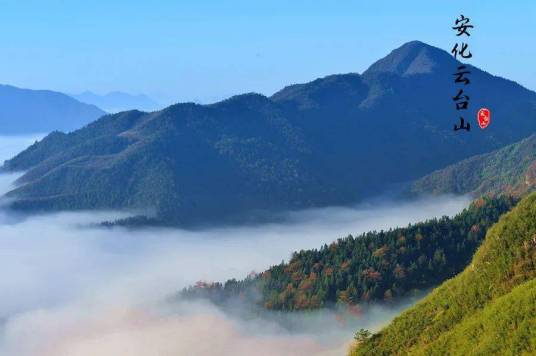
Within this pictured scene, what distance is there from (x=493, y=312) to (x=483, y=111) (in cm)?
3751

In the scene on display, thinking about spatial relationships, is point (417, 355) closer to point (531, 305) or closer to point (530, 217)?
point (531, 305)

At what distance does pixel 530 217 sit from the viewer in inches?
4953

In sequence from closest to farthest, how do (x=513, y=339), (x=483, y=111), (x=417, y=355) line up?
(x=513, y=339), (x=417, y=355), (x=483, y=111)

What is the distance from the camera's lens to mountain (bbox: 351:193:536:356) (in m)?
92.7

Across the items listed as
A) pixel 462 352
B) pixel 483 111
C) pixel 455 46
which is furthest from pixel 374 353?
pixel 455 46

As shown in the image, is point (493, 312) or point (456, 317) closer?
point (493, 312)

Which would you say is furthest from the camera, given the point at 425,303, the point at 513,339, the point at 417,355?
the point at 425,303

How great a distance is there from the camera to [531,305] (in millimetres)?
92688

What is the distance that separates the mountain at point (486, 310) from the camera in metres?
92.7

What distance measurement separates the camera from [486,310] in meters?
106

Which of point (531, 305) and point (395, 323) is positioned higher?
point (531, 305)

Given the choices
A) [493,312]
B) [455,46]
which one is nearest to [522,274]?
[493,312]

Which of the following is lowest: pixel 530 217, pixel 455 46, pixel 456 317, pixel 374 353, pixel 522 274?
pixel 374 353

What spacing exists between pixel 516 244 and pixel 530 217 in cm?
844
